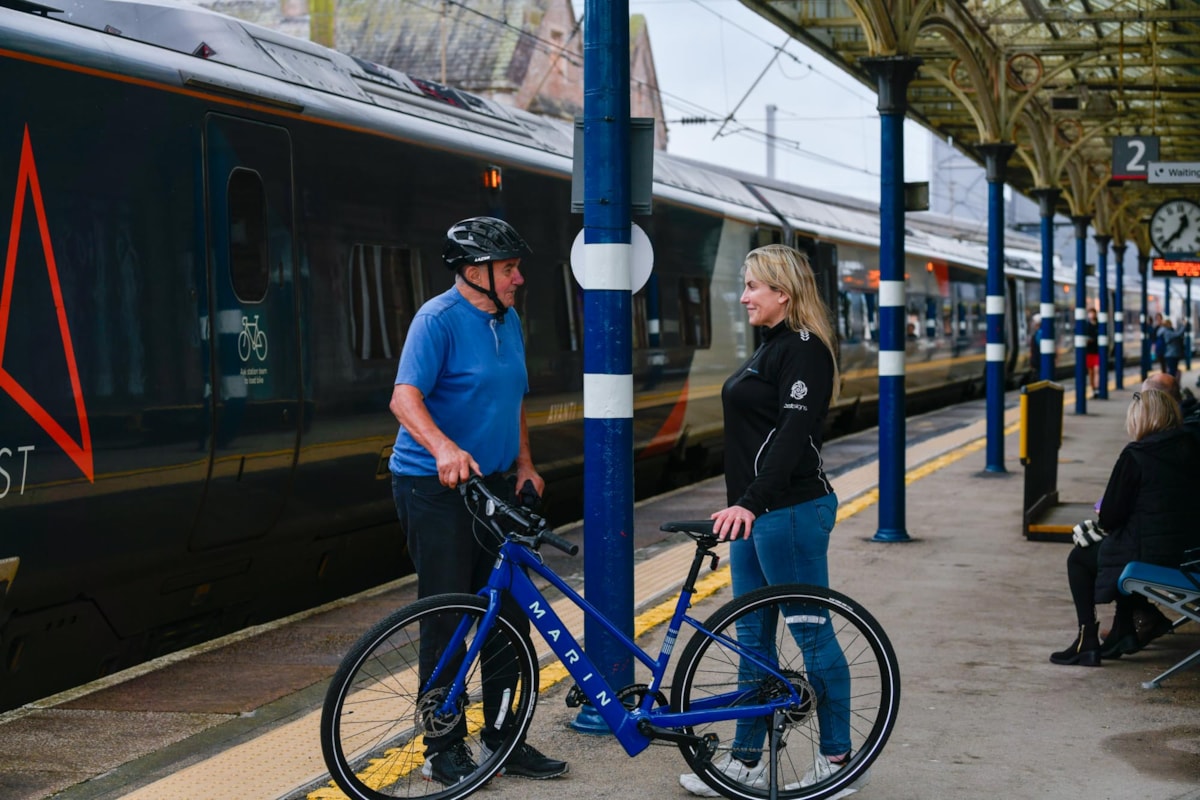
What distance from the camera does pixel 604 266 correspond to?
5.37 metres

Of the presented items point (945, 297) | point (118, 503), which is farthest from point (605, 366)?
point (945, 297)

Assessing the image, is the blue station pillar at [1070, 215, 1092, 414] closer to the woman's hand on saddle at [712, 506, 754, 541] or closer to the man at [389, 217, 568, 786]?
the man at [389, 217, 568, 786]

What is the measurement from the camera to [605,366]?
5363 millimetres

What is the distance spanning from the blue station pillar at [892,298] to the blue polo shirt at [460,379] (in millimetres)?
5759

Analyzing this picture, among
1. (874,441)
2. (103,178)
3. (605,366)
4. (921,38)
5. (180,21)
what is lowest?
(874,441)

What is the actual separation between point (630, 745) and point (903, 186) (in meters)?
6.89

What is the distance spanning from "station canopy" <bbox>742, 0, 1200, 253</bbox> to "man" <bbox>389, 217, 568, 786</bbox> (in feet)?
21.0

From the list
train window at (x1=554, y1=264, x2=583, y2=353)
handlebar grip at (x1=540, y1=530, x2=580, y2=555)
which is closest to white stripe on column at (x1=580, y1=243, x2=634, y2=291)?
handlebar grip at (x1=540, y1=530, x2=580, y2=555)

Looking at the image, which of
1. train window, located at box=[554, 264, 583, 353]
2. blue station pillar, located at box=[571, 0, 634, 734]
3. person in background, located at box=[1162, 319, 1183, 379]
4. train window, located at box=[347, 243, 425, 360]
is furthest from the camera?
person in background, located at box=[1162, 319, 1183, 379]

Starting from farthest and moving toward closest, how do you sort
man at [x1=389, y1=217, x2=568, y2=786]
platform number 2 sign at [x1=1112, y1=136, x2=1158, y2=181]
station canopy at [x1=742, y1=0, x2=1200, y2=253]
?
1. platform number 2 sign at [x1=1112, y1=136, x2=1158, y2=181]
2. station canopy at [x1=742, y1=0, x2=1200, y2=253]
3. man at [x1=389, y1=217, x2=568, y2=786]

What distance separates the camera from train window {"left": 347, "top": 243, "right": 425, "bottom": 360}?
811cm

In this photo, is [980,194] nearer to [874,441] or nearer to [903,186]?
[874,441]

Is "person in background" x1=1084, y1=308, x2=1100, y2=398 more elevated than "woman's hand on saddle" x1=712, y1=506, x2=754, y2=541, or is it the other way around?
"woman's hand on saddle" x1=712, y1=506, x2=754, y2=541

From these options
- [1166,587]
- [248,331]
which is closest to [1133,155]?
[1166,587]
